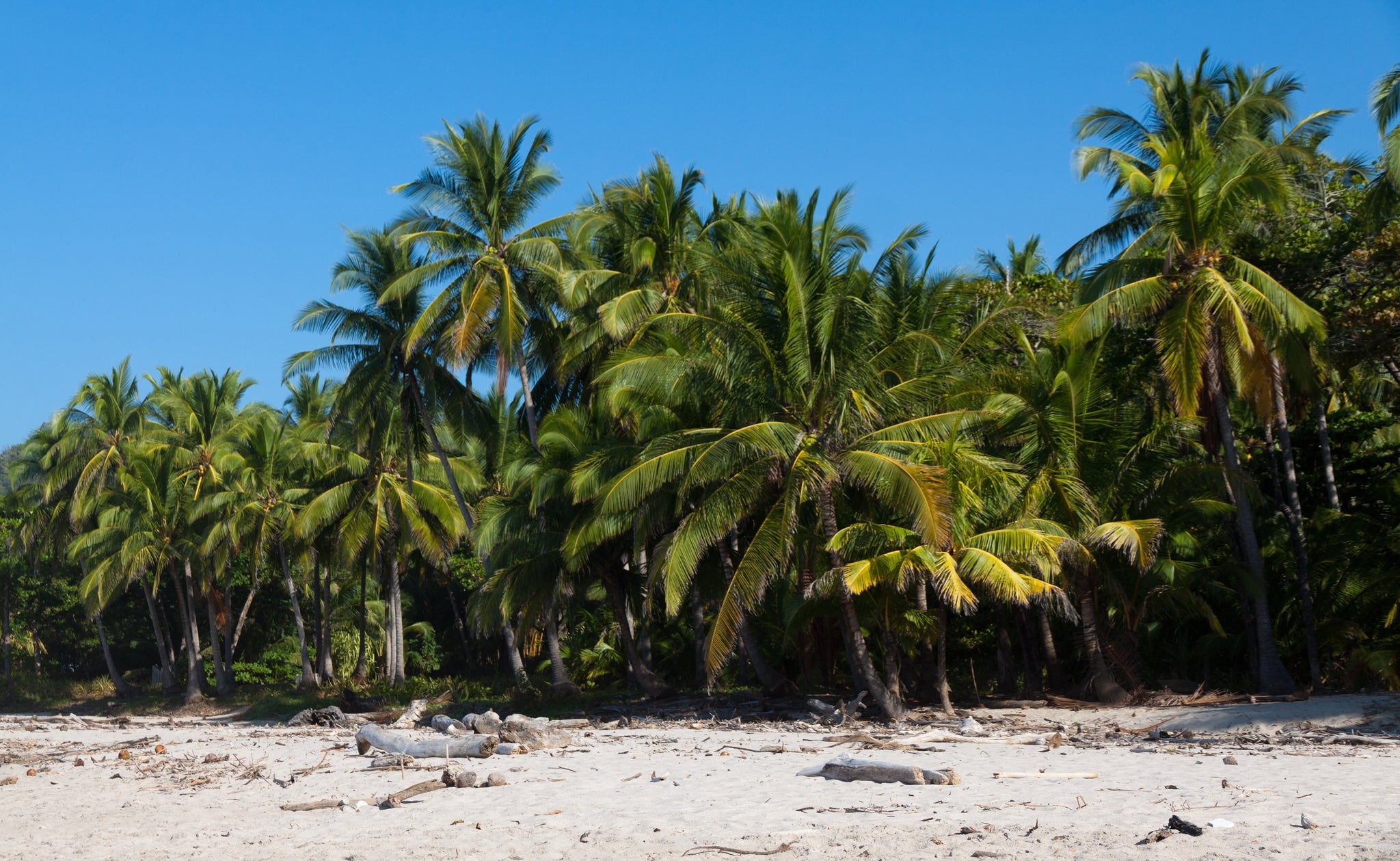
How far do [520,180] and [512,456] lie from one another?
602cm

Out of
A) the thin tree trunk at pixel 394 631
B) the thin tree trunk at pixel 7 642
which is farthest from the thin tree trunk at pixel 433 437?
the thin tree trunk at pixel 7 642

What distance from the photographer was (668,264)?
21.9 meters

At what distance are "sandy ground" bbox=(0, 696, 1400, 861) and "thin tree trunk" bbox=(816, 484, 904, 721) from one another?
2291mm

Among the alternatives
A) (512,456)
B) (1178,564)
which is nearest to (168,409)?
(512,456)

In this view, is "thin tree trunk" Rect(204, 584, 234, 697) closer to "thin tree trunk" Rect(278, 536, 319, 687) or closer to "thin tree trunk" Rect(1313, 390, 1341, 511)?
"thin tree trunk" Rect(278, 536, 319, 687)

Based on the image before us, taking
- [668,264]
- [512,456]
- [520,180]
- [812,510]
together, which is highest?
[520,180]

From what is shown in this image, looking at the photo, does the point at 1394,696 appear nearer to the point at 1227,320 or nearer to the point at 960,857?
the point at 1227,320

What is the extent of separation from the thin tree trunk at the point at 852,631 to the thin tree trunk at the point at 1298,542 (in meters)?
6.03

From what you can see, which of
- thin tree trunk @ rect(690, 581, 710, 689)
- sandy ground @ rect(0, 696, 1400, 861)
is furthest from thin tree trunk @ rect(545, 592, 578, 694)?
sandy ground @ rect(0, 696, 1400, 861)

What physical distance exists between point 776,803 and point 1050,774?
8.08ft

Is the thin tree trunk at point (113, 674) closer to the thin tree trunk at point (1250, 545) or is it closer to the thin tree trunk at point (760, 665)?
the thin tree trunk at point (760, 665)

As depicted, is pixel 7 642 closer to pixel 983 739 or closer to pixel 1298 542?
pixel 983 739

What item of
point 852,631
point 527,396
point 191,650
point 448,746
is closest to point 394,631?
point 191,650

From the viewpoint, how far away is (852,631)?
15.8m
